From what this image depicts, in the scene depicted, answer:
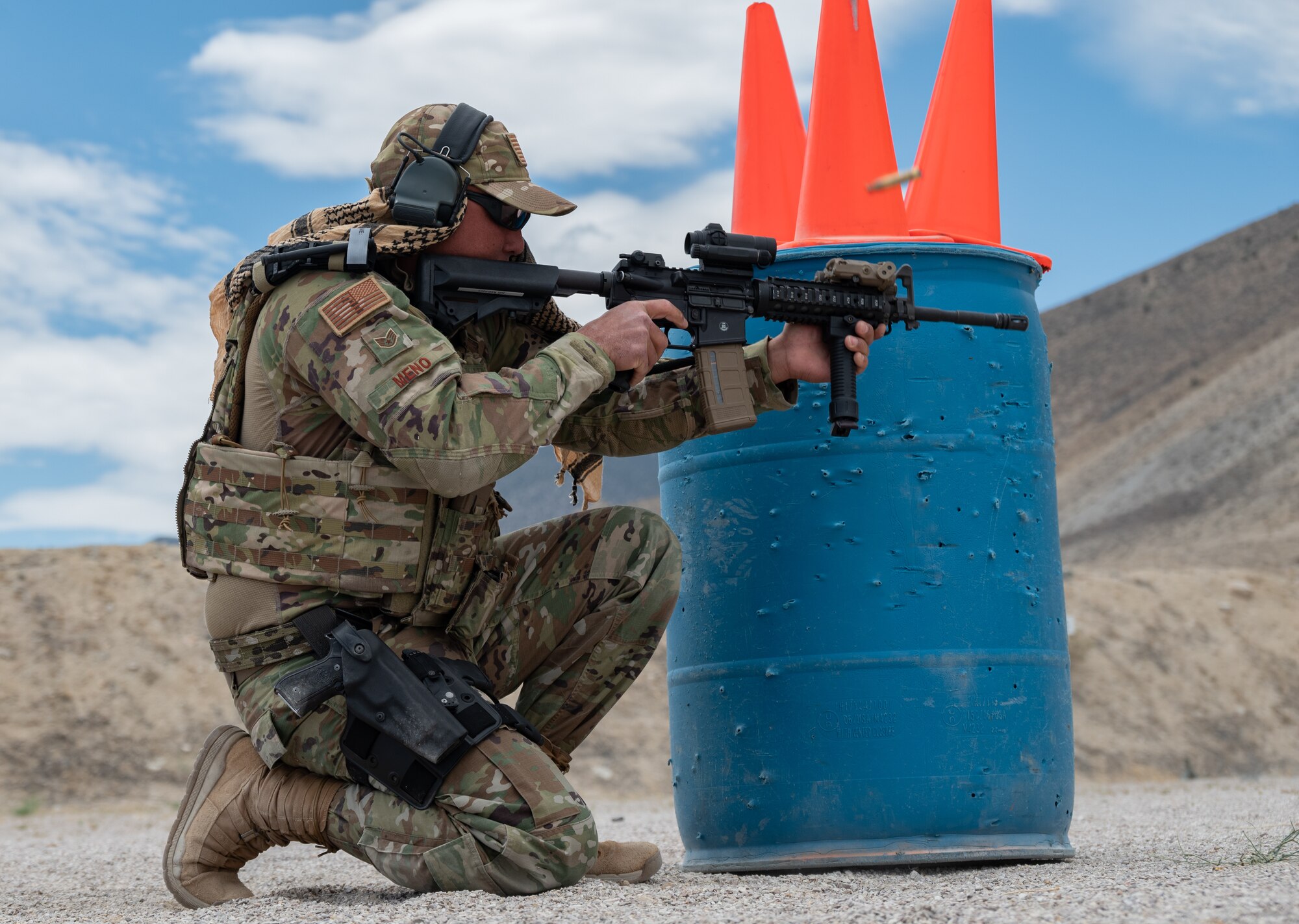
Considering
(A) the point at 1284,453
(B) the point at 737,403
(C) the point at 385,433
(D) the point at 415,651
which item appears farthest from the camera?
(A) the point at 1284,453

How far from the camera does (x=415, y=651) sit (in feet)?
10.5

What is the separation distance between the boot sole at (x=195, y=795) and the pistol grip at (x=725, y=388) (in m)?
1.49

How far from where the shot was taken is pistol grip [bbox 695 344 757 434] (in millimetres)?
3432

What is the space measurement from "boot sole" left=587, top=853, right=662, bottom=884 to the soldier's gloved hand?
121cm

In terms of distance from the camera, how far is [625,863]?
10.7ft

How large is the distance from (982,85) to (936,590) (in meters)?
1.81

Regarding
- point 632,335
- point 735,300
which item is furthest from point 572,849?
point 735,300

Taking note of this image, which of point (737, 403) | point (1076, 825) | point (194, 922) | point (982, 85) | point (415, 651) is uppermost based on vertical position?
point (982, 85)

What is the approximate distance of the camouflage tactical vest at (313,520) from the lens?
10.4 ft

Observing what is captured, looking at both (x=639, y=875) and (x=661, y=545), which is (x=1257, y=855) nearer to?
(x=639, y=875)

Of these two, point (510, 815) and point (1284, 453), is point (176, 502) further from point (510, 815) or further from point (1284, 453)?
point (1284, 453)

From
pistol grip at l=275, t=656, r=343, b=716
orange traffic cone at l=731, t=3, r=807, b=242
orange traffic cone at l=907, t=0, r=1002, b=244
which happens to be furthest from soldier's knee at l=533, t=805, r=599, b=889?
orange traffic cone at l=731, t=3, r=807, b=242

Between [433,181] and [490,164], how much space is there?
0.19 m

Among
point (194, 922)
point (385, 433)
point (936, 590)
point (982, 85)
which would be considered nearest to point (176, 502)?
point (385, 433)
